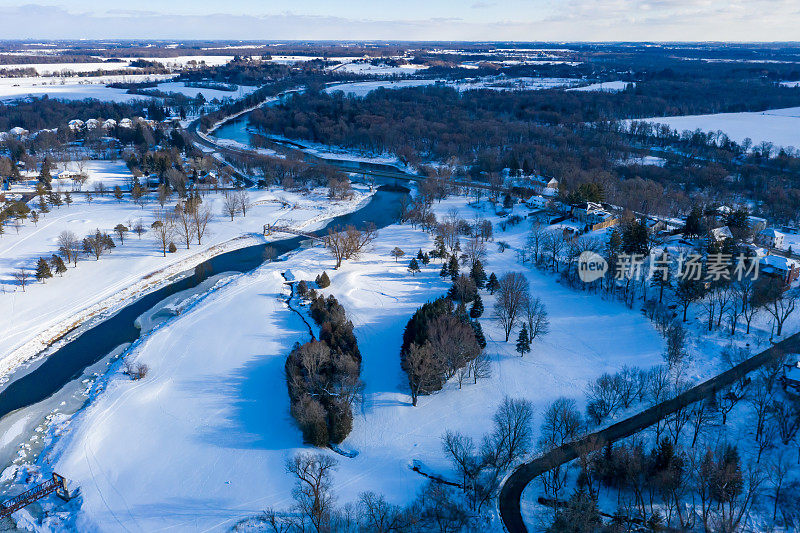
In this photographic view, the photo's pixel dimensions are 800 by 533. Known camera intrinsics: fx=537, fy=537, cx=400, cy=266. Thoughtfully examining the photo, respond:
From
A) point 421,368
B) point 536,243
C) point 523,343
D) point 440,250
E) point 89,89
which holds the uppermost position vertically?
point 89,89

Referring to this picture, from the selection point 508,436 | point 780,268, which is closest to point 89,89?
point 508,436

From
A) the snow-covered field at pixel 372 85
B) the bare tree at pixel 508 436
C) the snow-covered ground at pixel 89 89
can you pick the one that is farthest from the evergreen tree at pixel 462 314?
the snow-covered ground at pixel 89 89

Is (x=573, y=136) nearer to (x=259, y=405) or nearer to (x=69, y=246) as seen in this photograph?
(x=69, y=246)

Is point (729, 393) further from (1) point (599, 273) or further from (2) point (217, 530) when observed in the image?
(2) point (217, 530)

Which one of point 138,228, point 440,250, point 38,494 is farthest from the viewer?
point 138,228

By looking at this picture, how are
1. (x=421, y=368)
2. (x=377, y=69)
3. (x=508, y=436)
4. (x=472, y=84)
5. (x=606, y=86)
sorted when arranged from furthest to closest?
1. (x=377, y=69)
2. (x=472, y=84)
3. (x=606, y=86)
4. (x=421, y=368)
5. (x=508, y=436)

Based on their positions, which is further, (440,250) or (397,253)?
(397,253)

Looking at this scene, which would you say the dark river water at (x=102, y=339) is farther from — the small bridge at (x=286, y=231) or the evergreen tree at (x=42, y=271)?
the evergreen tree at (x=42, y=271)
